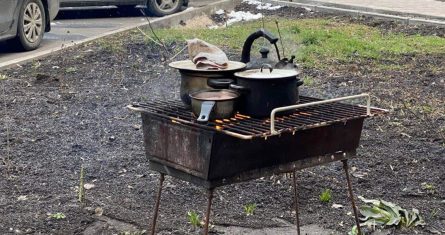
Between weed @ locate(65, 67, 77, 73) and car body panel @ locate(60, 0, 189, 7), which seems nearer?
weed @ locate(65, 67, 77, 73)

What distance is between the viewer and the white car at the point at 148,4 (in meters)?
14.6

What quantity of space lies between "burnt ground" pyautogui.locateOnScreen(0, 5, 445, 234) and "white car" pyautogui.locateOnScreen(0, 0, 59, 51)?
1.14m

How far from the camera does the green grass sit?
10570 millimetres

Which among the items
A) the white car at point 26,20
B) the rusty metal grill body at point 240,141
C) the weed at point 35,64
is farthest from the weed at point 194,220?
the white car at point 26,20

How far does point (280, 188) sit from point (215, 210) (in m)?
0.62

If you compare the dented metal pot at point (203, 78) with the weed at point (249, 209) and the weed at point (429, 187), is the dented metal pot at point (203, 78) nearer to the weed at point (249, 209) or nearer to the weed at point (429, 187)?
the weed at point (249, 209)

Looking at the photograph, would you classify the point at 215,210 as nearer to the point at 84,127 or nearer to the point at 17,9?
the point at 84,127

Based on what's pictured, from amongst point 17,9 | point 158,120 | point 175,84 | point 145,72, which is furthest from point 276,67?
point 17,9

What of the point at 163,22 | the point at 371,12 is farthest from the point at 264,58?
the point at 371,12

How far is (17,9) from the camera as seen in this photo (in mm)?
10977

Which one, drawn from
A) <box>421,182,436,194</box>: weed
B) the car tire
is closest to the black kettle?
<box>421,182,436,194</box>: weed

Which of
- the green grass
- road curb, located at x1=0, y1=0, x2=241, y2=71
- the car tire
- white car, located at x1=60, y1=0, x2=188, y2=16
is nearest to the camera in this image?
road curb, located at x1=0, y1=0, x2=241, y2=71

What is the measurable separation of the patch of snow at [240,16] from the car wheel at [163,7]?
0.96 meters

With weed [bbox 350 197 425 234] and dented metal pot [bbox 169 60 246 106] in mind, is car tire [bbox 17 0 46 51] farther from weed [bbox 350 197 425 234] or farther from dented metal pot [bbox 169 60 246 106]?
dented metal pot [bbox 169 60 246 106]
